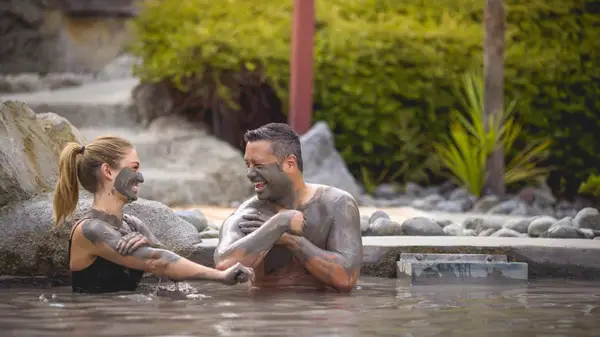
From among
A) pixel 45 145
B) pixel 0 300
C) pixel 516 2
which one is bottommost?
pixel 0 300

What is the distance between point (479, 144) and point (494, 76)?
0.72m

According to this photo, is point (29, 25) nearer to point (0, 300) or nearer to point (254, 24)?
Result: point (254, 24)

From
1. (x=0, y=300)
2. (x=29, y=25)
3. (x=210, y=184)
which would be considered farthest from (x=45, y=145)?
(x=29, y=25)

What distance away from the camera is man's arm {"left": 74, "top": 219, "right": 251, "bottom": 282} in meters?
5.42

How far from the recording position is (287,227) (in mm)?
5316

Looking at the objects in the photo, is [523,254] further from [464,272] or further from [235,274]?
[235,274]

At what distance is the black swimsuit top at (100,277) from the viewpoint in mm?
5590

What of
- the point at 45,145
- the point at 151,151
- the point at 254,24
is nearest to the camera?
the point at 45,145

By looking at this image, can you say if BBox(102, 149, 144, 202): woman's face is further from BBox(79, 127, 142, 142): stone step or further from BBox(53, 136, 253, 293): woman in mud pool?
BBox(79, 127, 142, 142): stone step

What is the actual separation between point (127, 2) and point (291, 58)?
6.83 meters

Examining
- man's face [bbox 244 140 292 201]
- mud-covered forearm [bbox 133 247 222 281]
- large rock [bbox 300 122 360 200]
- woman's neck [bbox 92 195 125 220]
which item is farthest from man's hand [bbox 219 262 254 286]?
large rock [bbox 300 122 360 200]

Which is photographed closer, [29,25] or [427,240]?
[427,240]

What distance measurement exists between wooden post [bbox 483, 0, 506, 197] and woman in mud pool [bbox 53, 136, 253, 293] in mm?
6613

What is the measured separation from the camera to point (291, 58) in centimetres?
1220
